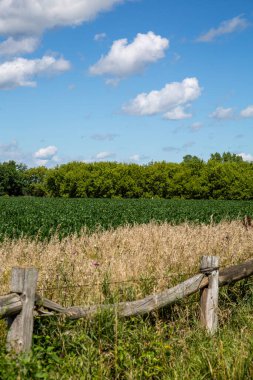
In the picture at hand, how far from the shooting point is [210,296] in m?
7.08

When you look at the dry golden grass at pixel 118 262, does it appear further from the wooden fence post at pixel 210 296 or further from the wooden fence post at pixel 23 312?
the wooden fence post at pixel 23 312

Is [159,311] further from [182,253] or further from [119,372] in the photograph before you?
[182,253]

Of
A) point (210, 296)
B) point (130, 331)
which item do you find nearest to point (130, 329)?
point (130, 331)

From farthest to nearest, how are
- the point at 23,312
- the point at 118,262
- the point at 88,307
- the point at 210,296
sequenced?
the point at 118,262 < the point at 210,296 < the point at 88,307 < the point at 23,312

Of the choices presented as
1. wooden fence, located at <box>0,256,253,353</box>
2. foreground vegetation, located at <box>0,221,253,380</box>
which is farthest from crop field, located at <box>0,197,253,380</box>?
wooden fence, located at <box>0,256,253,353</box>

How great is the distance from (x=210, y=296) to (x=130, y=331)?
Result: 4.62 feet

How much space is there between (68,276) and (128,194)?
264 ft

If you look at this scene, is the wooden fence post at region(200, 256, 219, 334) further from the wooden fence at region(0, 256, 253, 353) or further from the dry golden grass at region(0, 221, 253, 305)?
the dry golden grass at region(0, 221, 253, 305)

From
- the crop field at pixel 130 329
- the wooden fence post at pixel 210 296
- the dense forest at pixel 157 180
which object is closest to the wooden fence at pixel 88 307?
the wooden fence post at pixel 210 296

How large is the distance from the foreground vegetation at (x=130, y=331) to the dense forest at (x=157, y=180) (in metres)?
76.1

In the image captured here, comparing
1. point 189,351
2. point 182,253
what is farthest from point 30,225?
point 189,351

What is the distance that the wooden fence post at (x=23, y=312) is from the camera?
5055mm

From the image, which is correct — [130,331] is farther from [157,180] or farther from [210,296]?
[157,180]

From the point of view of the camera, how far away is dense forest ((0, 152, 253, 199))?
277 ft
